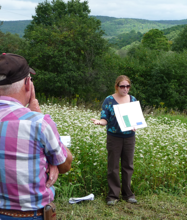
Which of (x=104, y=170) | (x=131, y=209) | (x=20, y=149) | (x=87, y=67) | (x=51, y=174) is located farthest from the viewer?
(x=87, y=67)

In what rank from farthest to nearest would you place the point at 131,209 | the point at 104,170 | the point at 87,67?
the point at 87,67 → the point at 104,170 → the point at 131,209

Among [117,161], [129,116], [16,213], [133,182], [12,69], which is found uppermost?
[12,69]

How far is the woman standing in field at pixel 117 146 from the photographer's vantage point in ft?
13.2

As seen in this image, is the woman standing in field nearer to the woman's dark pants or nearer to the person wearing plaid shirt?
the woman's dark pants

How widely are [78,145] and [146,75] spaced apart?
674 inches

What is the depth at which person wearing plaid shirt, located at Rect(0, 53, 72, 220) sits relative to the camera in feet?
4.92

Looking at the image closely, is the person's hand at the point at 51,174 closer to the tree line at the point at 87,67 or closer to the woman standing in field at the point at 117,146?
the woman standing in field at the point at 117,146

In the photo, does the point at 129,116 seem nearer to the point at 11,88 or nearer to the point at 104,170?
the point at 104,170

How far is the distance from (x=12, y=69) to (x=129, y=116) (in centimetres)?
266

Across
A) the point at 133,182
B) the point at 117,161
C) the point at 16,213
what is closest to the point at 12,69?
the point at 16,213

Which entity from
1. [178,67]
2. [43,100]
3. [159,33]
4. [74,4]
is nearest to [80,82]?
[43,100]

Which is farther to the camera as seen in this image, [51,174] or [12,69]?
[51,174]

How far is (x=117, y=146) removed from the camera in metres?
4.01

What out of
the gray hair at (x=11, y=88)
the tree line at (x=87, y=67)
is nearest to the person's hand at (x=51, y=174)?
the gray hair at (x=11, y=88)
